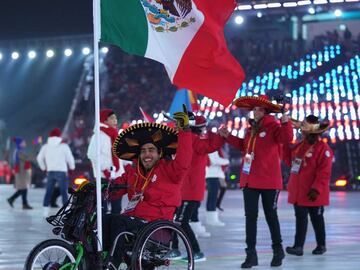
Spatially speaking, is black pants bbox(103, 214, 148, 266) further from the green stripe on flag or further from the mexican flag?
the green stripe on flag

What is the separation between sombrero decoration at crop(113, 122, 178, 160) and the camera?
8.90m

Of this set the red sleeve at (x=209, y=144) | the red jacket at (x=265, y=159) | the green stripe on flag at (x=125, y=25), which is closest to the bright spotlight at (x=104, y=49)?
the red sleeve at (x=209, y=144)

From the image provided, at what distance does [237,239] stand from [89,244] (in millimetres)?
6162

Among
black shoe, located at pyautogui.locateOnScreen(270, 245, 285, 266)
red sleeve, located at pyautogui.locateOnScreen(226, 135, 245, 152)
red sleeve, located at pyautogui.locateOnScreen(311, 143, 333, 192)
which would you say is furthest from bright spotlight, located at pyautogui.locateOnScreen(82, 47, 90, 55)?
black shoe, located at pyautogui.locateOnScreen(270, 245, 285, 266)

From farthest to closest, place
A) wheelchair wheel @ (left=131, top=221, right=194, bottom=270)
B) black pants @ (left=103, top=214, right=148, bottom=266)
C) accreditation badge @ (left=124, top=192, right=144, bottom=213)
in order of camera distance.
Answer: accreditation badge @ (left=124, top=192, right=144, bottom=213), black pants @ (left=103, top=214, right=148, bottom=266), wheelchair wheel @ (left=131, top=221, right=194, bottom=270)

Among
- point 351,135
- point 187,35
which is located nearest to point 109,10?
point 187,35

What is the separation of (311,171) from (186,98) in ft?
16.6

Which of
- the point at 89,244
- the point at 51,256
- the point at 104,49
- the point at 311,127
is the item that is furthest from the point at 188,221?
the point at 104,49

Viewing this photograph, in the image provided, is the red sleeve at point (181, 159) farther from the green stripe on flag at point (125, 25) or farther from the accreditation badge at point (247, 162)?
the accreditation badge at point (247, 162)

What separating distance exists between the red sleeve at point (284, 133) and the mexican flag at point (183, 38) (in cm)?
144

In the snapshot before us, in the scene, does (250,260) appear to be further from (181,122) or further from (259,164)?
(181,122)

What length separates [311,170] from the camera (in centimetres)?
1220

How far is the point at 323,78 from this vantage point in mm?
38656

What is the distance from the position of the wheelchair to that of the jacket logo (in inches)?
60.9
